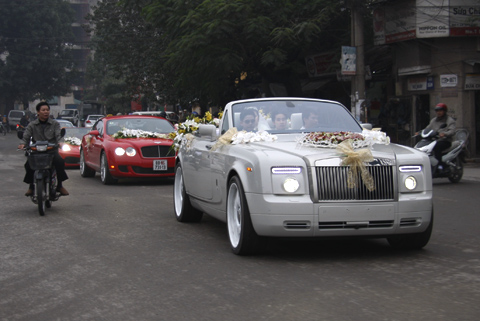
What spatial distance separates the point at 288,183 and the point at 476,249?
2185 mm

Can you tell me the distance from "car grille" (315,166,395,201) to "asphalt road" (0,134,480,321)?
1.97 ft

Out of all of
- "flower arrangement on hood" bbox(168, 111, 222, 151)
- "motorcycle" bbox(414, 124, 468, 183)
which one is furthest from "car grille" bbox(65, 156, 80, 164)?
"motorcycle" bbox(414, 124, 468, 183)

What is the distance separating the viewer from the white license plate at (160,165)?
51.6 ft

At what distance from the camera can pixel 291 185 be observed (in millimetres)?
6652

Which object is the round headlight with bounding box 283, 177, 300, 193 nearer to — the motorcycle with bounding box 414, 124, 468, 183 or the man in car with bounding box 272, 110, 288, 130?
the man in car with bounding box 272, 110, 288, 130

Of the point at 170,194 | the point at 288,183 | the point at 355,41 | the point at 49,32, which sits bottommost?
the point at 170,194

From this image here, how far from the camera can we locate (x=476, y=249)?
7.40 m

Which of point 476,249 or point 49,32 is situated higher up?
point 49,32

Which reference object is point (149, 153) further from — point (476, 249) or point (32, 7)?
point (32, 7)

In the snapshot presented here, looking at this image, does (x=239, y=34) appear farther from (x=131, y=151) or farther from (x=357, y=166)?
(x=357, y=166)

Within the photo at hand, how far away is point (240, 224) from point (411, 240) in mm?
1683

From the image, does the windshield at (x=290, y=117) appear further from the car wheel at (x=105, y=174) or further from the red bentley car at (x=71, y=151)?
the red bentley car at (x=71, y=151)

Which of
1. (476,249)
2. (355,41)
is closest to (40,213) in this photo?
(476,249)

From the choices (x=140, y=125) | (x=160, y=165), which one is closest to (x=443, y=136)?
(x=160, y=165)
